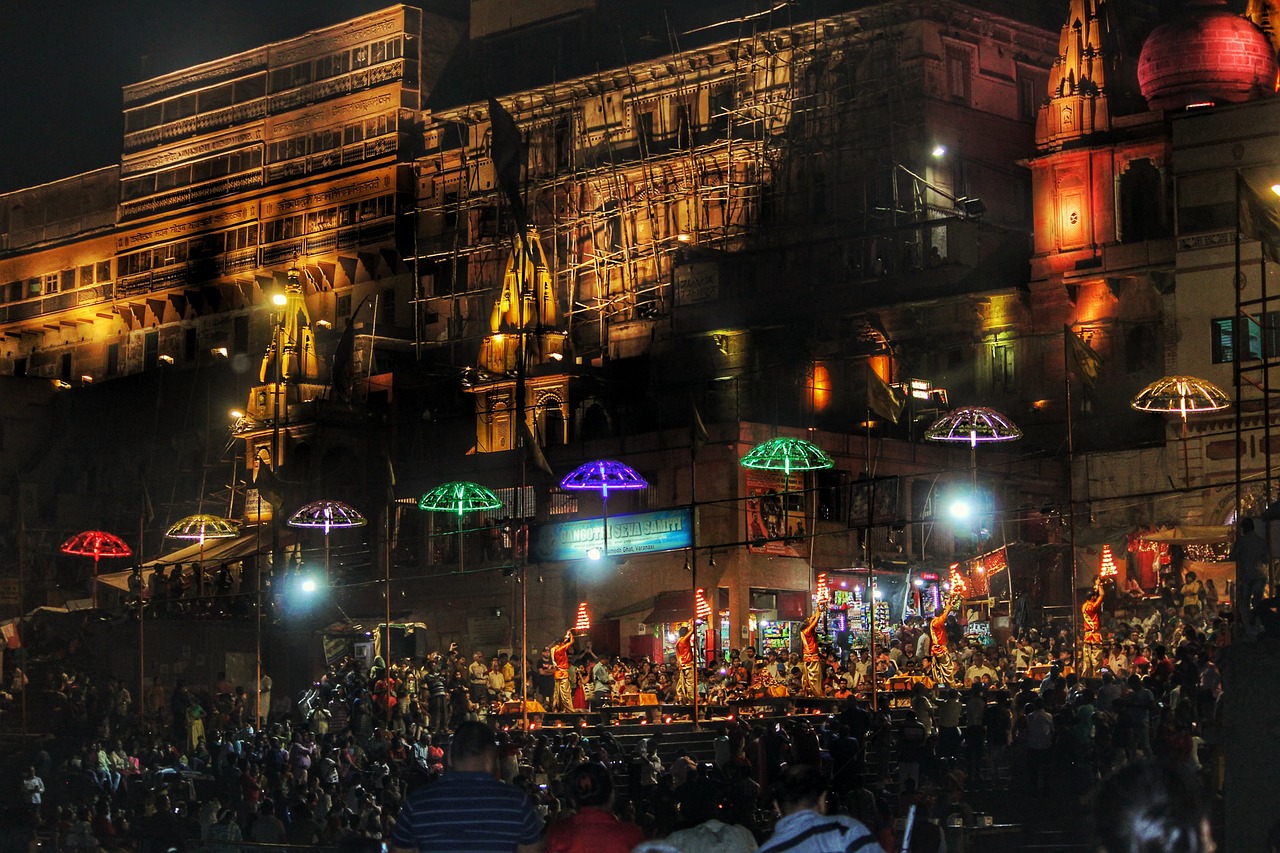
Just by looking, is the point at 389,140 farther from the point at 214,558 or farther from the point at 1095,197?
the point at 1095,197

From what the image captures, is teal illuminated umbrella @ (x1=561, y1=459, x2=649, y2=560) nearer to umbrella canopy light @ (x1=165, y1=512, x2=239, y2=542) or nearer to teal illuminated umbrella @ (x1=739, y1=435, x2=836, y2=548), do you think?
teal illuminated umbrella @ (x1=739, y1=435, x2=836, y2=548)

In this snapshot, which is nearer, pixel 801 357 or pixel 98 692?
pixel 98 692

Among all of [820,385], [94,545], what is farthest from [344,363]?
[820,385]

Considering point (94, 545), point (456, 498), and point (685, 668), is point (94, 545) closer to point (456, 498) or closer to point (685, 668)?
point (456, 498)

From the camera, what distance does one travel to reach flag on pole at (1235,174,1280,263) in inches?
923

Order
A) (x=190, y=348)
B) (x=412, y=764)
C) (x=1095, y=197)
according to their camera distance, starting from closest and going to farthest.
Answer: (x=412, y=764), (x=1095, y=197), (x=190, y=348)

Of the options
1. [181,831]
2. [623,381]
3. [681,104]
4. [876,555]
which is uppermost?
[681,104]

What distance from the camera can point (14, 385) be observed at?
6612cm

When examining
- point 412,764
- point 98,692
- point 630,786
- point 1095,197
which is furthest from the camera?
point 1095,197

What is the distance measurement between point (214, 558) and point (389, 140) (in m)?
21.9

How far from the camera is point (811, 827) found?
314 inches

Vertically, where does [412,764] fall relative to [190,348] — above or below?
below

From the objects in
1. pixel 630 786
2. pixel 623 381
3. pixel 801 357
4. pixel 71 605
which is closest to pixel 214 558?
pixel 71 605

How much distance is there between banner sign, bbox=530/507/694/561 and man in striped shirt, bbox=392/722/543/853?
32.9 meters
